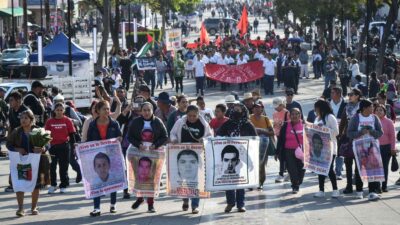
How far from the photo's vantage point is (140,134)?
15438mm

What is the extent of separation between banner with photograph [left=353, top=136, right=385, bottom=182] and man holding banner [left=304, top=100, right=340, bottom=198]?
39cm

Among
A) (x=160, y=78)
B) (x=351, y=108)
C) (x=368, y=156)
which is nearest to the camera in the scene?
(x=368, y=156)

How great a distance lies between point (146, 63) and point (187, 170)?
2444 centimetres

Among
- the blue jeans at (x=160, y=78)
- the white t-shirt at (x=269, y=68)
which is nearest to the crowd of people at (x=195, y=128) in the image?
the white t-shirt at (x=269, y=68)

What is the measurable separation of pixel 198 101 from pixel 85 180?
453 cm

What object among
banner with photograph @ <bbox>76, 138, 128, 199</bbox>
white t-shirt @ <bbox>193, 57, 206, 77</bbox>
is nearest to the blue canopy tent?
white t-shirt @ <bbox>193, 57, 206, 77</bbox>

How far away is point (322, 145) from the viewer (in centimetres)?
1703

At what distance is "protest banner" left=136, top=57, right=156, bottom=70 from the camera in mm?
39531

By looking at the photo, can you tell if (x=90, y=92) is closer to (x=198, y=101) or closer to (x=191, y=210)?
(x=198, y=101)

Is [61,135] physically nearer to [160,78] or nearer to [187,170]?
[187,170]

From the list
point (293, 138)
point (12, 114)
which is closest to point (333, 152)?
point (293, 138)

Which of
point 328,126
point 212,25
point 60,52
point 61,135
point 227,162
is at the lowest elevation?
point 227,162

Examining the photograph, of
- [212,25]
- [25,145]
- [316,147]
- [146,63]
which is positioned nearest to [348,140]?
[316,147]

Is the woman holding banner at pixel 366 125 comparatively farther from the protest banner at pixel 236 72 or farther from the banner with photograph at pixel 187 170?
the protest banner at pixel 236 72
